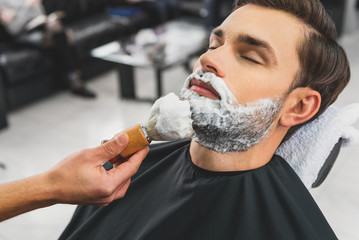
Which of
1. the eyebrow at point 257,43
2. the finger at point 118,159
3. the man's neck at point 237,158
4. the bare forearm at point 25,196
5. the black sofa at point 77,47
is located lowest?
the black sofa at point 77,47

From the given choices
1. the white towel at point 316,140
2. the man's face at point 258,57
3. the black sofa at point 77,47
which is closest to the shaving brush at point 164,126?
the man's face at point 258,57

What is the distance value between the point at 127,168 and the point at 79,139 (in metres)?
2.37

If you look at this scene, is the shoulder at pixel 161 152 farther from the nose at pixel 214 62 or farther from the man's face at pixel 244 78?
the nose at pixel 214 62

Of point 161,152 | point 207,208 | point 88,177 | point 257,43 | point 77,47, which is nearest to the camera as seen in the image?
point 88,177

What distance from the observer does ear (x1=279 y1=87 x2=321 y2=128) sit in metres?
1.26

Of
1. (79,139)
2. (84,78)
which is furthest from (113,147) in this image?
(84,78)

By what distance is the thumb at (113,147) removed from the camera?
1086 mm

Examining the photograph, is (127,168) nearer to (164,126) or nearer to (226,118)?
(164,126)

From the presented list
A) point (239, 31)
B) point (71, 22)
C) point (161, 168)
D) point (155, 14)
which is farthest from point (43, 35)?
point (239, 31)

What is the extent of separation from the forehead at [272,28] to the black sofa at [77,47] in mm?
2871

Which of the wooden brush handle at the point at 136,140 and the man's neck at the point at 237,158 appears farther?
the man's neck at the point at 237,158

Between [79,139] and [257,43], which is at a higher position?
[257,43]

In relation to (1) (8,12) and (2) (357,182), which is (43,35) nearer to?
(1) (8,12)

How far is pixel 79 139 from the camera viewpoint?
337cm
